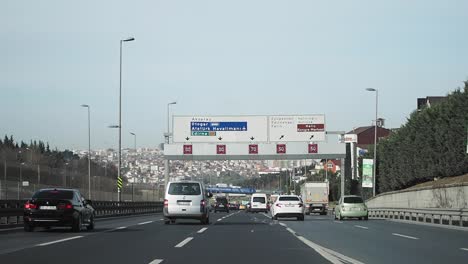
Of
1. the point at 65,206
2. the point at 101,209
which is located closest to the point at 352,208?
the point at 101,209

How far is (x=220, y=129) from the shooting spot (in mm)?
62031

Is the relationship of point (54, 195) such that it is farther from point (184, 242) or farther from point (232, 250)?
point (232, 250)

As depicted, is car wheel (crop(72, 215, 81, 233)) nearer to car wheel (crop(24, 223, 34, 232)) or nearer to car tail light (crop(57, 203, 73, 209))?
car tail light (crop(57, 203, 73, 209))

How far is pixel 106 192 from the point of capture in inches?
2507

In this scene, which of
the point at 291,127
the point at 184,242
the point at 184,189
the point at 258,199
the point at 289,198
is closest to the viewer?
the point at 184,242

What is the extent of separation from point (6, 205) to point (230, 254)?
17.8 metres

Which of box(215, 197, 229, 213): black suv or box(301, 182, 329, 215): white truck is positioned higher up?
box(301, 182, 329, 215): white truck

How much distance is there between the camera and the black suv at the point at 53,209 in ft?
82.9

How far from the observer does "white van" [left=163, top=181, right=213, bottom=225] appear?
3312 cm

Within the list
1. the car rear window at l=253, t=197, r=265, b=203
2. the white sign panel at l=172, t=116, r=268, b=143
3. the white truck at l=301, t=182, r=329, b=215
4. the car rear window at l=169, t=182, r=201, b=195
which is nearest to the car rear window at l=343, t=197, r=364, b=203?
the car rear window at l=169, t=182, r=201, b=195

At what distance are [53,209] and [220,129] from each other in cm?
3728

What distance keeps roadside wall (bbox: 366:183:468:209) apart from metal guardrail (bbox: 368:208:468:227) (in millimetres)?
2958

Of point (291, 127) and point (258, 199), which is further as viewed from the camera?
point (258, 199)

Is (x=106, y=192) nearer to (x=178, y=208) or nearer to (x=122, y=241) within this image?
(x=178, y=208)
